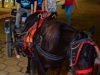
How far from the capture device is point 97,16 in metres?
11.8

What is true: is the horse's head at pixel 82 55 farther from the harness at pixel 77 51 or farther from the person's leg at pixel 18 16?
the person's leg at pixel 18 16

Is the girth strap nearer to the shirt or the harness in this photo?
the harness

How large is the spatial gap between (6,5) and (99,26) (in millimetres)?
5130

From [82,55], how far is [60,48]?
1.62 feet

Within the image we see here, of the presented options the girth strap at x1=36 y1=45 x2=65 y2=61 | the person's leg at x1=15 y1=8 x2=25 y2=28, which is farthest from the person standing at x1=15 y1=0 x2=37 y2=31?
the girth strap at x1=36 y1=45 x2=65 y2=61

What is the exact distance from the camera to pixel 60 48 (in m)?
3.18

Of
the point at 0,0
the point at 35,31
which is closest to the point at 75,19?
the point at 0,0

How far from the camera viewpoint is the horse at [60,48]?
2.76 meters

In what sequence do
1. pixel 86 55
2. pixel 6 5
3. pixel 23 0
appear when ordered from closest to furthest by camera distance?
pixel 86 55 → pixel 23 0 → pixel 6 5

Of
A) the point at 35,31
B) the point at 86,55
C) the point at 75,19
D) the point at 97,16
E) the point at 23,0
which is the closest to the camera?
the point at 86,55

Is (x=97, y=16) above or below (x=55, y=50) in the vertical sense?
below

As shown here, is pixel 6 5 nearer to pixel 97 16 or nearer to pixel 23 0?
pixel 97 16

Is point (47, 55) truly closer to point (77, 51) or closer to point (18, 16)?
point (77, 51)

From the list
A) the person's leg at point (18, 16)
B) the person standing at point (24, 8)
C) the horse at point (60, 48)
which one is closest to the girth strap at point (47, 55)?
the horse at point (60, 48)
